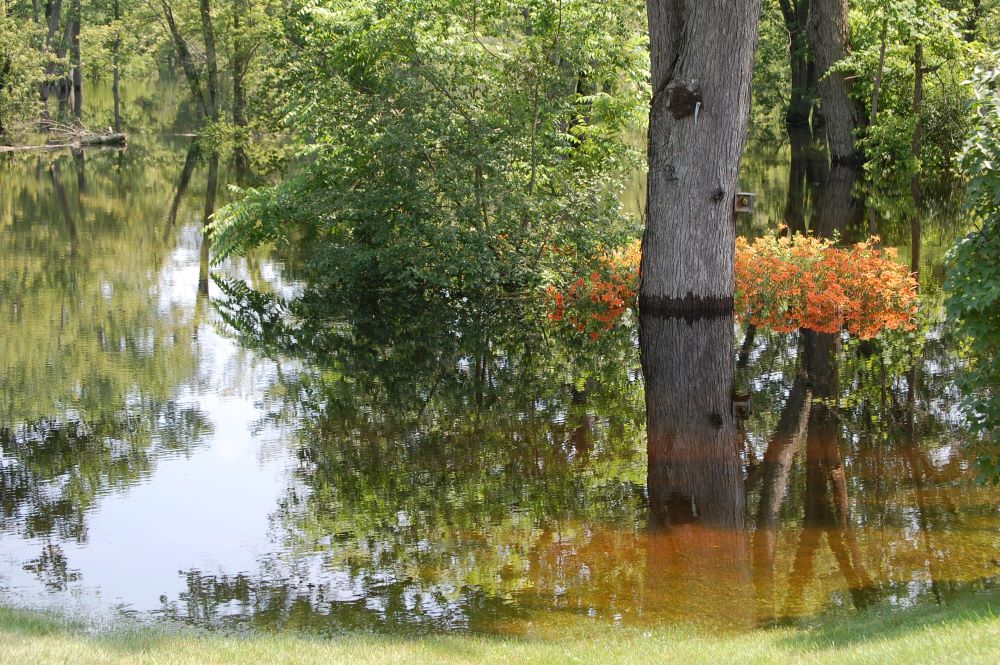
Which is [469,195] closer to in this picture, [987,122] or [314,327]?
[314,327]

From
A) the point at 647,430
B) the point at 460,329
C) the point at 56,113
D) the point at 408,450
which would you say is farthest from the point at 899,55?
the point at 56,113

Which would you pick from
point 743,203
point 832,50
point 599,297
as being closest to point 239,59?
point 832,50

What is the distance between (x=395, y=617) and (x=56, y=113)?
176 feet

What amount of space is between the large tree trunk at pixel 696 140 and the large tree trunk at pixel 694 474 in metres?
0.61

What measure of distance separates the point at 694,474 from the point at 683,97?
5054 mm

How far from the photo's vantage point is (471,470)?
28.8 feet

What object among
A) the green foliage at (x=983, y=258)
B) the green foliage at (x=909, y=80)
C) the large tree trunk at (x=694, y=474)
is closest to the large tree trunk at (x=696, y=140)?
the large tree trunk at (x=694, y=474)

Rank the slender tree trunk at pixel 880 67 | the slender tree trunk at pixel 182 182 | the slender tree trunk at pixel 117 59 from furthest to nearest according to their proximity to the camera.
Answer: the slender tree trunk at pixel 117 59 → the slender tree trunk at pixel 182 182 → the slender tree trunk at pixel 880 67

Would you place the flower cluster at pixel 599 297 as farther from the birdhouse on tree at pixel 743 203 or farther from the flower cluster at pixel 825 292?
the birdhouse on tree at pixel 743 203

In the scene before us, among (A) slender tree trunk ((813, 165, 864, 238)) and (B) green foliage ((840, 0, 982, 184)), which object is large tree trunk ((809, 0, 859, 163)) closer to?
(B) green foliage ((840, 0, 982, 184))

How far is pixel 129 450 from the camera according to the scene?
952cm

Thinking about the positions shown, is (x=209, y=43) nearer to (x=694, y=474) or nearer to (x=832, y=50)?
Answer: (x=832, y=50)

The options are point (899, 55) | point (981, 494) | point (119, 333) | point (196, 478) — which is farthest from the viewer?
point (899, 55)

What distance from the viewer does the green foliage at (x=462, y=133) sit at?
15852 millimetres
